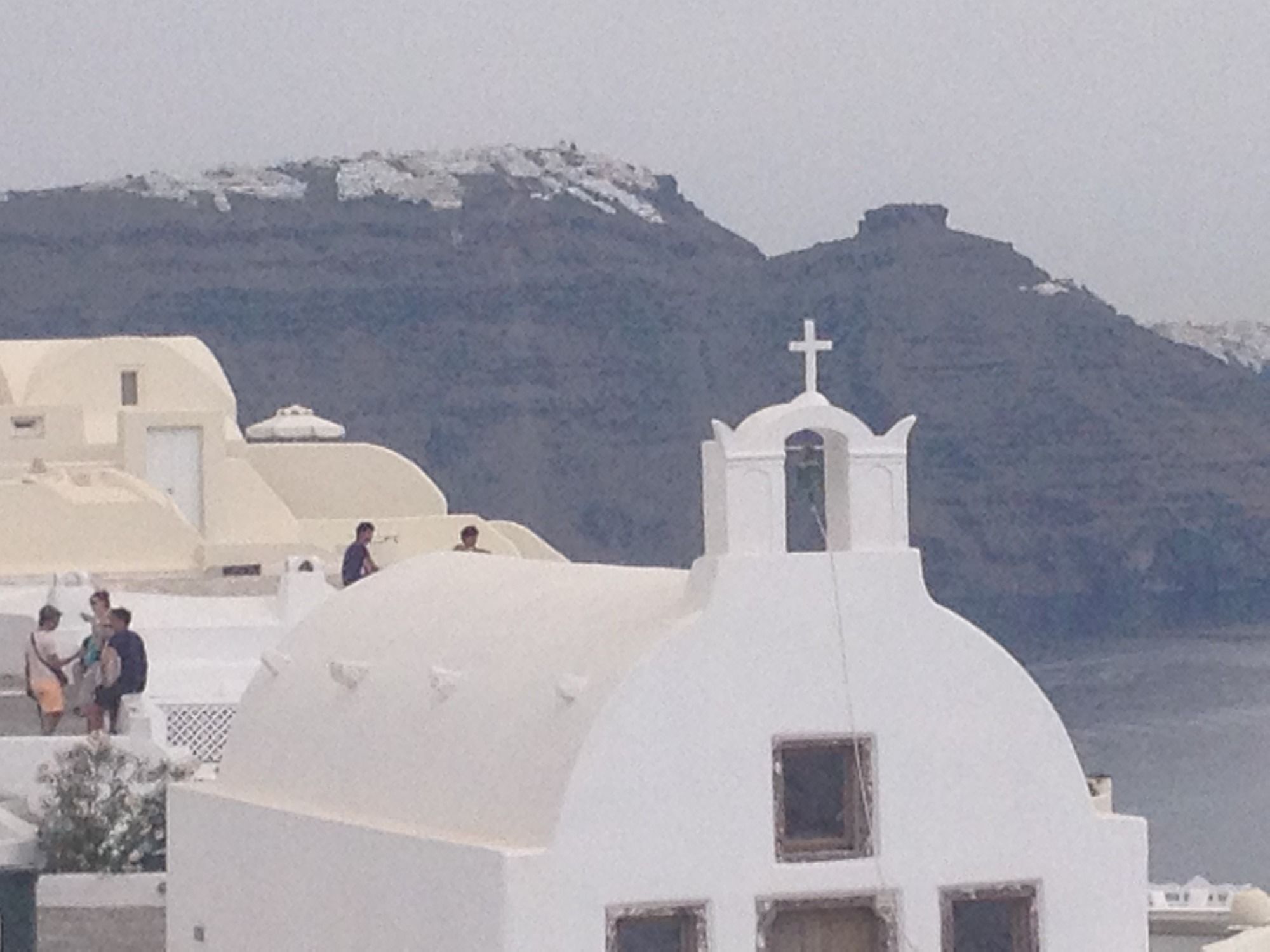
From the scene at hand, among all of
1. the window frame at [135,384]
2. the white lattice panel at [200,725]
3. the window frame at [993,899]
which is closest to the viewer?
the window frame at [993,899]

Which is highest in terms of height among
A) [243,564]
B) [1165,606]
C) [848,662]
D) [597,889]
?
[1165,606]

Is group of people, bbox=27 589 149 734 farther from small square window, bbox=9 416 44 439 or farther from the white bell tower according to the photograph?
small square window, bbox=9 416 44 439

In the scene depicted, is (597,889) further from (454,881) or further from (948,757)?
(948,757)

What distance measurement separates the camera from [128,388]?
39844 millimetres

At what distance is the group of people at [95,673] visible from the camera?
21.5 metres

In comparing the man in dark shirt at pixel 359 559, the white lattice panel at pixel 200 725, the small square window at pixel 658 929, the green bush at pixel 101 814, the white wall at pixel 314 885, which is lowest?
the small square window at pixel 658 929

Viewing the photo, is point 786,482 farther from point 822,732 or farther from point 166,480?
point 166,480

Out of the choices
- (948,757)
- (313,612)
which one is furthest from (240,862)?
(948,757)

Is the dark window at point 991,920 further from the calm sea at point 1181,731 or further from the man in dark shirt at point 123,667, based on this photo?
the calm sea at point 1181,731

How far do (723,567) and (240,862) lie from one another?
371 cm

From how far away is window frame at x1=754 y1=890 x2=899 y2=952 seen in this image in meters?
14.2

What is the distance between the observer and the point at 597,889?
13812 millimetres

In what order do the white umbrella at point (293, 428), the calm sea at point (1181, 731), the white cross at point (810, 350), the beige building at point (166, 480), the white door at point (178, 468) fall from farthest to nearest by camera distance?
the calm sea at point (1181, 731), the white umbrella at point (293, 428), the white door at point (178, 468), the beige building at point (166, 480), the white cross at point (810, 350)

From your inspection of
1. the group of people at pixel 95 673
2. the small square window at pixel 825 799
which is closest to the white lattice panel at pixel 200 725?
the group of people at pixel 95 673
